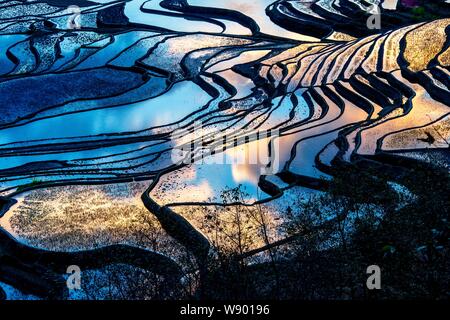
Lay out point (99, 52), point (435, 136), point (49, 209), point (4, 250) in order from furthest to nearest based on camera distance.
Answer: point (99, 52)
point (435, 136)
point (49, 209)
point (4, 250)

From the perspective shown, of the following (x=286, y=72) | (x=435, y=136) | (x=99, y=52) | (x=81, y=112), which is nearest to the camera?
(x=435, y=136)

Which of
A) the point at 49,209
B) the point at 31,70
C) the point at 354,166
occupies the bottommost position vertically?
the point at 31,70

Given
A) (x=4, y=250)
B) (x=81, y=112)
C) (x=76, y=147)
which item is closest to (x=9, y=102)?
(x=81, y=112)

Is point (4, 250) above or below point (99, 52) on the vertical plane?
above

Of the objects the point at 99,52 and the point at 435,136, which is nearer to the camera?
the point at 435,136

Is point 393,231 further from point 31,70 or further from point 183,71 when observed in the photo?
point 31,70
